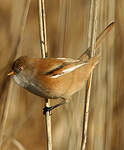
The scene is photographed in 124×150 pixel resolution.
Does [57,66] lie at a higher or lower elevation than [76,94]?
higher

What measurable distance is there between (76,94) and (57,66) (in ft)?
1.37

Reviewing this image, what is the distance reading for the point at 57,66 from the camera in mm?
1312

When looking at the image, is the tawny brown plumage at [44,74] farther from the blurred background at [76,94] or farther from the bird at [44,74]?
the blurred background at [76,94]

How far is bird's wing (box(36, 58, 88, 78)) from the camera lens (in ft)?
4.25

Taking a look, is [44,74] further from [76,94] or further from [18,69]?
[76,94]

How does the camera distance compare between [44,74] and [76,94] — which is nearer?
[44,74]

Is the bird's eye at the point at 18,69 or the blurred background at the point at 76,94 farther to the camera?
the blurred background at the point at 76,94

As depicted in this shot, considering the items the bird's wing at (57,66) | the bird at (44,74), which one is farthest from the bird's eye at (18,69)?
the bird's wing at (57,66)

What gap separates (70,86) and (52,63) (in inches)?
6.2

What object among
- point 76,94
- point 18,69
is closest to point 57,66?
point 18,69

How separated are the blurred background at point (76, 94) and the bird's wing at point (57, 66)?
8.3 inches

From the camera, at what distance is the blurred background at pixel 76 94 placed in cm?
161

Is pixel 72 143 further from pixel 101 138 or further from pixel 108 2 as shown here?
pixel 108 2

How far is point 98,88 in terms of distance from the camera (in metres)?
1.65
